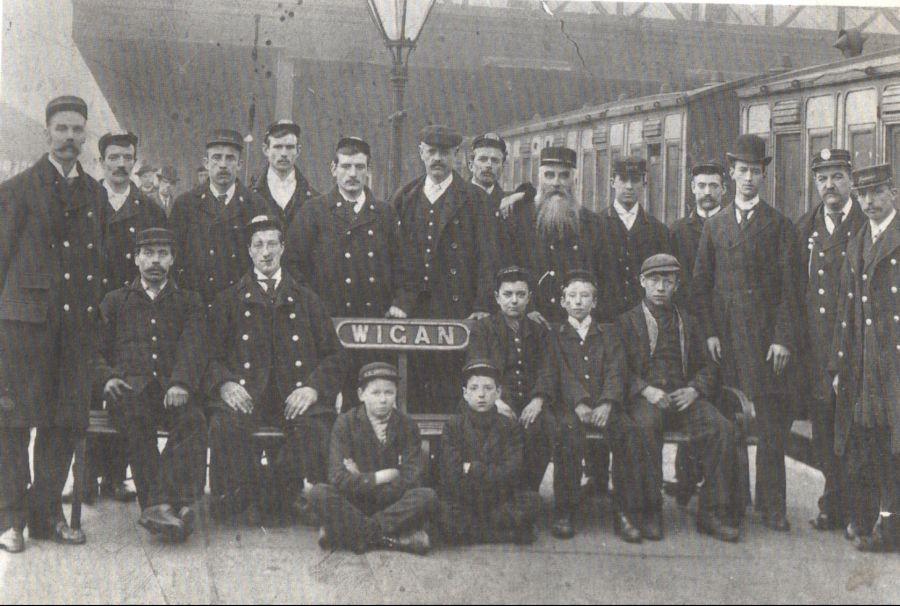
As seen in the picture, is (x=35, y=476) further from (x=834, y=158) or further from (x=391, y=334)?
(x=834, y=158)

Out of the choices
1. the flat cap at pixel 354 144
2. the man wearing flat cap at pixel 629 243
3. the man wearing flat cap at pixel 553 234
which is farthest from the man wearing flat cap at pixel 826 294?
the flat cap at pixel 354 144

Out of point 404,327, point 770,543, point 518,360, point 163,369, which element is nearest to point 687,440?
point 770,543

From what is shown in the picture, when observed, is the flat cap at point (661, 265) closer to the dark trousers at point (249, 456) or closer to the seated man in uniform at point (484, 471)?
the seated man in uniform at point (484, 471)

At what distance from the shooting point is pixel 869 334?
152 inches

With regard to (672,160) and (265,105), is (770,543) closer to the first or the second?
(672,160)

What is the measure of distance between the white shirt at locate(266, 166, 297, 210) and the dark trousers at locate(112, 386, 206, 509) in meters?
1.19

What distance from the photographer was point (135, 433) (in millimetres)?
3936

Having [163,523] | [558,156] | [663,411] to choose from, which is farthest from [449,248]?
[163,523]

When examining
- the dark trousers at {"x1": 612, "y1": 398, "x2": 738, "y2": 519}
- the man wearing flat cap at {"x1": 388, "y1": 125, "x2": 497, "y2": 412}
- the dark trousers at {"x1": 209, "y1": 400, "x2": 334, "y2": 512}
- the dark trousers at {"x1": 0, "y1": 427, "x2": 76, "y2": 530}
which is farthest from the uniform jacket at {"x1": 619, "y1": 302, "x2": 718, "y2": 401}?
the dark trousers at {"x1": 0, "y1": 427, "x2": 76, "y2": 530}

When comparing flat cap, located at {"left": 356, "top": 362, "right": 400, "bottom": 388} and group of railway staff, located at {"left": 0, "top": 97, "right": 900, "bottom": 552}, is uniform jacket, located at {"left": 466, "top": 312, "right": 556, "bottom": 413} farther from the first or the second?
flat cap, located at {"left": 356, "top": 362, "right": 400, "bottom": 388}

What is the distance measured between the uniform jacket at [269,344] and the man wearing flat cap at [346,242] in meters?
0.34

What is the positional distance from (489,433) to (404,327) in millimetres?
674

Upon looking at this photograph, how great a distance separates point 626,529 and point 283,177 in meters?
2.43

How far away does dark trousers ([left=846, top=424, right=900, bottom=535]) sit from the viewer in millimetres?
3842
